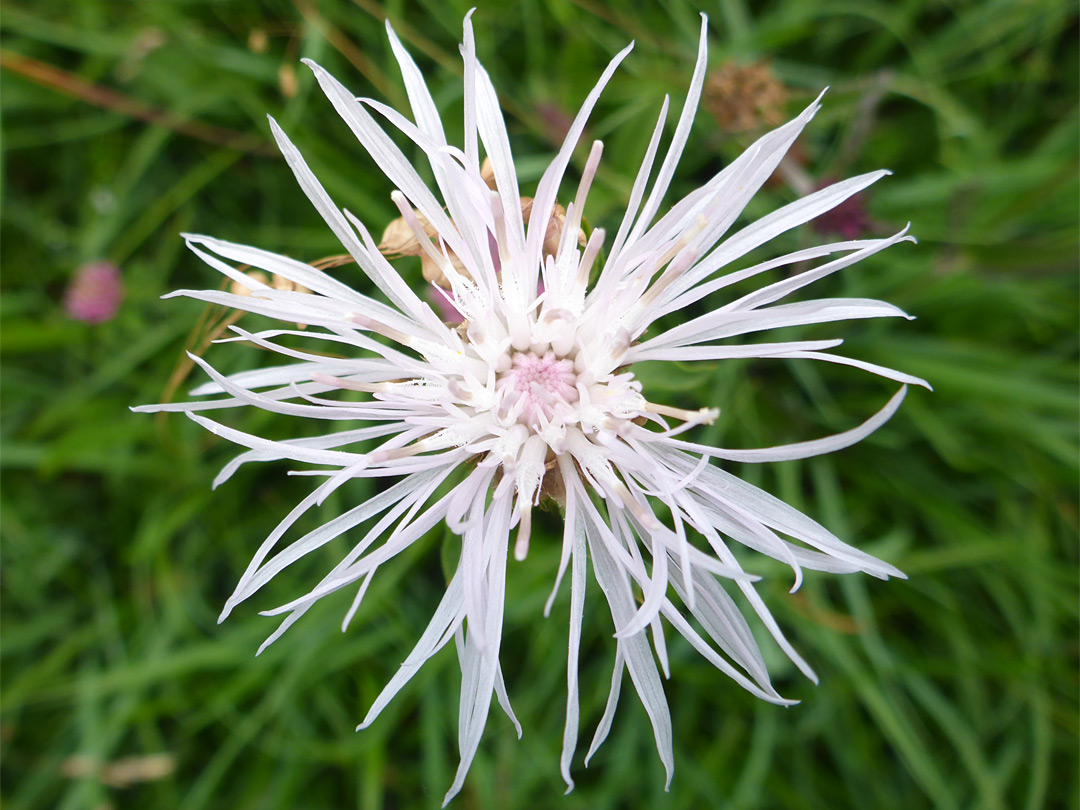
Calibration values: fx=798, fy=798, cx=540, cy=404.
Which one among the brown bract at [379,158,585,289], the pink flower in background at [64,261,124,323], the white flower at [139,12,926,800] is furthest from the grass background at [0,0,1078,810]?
the white flower at [139,12,926,800]

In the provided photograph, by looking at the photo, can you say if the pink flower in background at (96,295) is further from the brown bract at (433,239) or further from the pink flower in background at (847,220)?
the pink flower in background at (847,220)

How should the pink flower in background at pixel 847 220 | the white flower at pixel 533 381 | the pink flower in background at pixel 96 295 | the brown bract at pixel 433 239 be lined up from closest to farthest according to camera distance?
the white flower at pixel 533 381
the brown bract at pixel 433 239
the pink flower in background at pixel 847 220
the pink flower in background at pixel 96 295

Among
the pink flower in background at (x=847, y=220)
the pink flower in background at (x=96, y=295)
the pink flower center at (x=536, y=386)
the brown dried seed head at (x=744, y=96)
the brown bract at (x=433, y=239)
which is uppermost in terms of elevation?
the brown dried seed head at (x=744, y=96)

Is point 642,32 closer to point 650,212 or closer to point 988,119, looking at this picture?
point 988,119

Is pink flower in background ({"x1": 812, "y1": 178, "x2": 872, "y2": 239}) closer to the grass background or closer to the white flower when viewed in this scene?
the grass background

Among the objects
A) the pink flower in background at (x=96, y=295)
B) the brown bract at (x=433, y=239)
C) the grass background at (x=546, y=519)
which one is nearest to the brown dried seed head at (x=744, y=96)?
the grass background at (x=546, y=519)

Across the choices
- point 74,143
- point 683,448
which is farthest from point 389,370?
point 74,143

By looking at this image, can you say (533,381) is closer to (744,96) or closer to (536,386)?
(536,386)
